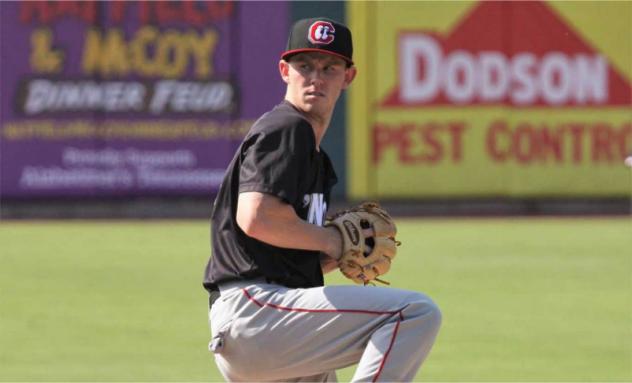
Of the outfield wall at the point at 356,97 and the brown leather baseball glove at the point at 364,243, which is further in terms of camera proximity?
the outfield wall at the point at 356,97

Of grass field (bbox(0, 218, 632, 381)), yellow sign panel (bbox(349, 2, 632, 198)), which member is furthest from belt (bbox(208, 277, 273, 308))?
yellow sign panel (bbox(349, 2, 632, 198))

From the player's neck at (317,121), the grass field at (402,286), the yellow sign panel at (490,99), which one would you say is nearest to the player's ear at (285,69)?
the player's neck at (317,121)

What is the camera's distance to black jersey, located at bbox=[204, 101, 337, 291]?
15.8ft

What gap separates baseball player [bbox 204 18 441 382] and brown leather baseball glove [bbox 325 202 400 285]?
14 mm

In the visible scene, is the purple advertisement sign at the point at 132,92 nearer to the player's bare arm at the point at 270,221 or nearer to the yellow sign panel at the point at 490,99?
the yellow sign panel at the point at 490,99

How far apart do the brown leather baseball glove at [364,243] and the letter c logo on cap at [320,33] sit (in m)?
0.66

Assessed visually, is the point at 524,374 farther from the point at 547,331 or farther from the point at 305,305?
the point at 305,305

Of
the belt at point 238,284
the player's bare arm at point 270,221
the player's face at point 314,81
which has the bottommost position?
the belt at point 238,284

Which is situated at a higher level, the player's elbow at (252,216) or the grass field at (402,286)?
the player's elbow at (252,216)

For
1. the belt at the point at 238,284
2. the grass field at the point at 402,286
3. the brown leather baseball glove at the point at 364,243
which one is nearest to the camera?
the belt at the point at 238,284

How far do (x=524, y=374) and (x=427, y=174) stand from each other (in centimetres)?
1205

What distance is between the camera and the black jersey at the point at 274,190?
15.8ft

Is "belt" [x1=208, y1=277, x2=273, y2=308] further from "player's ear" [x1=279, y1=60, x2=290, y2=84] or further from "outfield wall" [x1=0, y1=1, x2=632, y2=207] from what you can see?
"outfield wall" [x1=0, y1=1, x2=632, y2=207]

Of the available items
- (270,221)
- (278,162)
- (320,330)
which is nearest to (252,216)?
(270,221)
